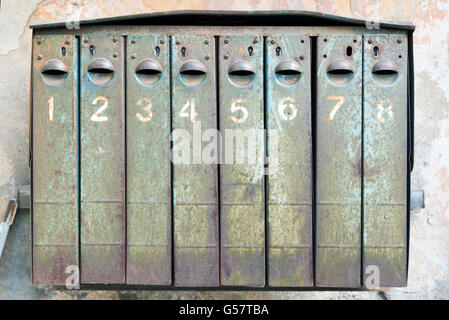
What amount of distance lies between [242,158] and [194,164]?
0.18 m

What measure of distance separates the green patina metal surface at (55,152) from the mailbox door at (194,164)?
38 cm

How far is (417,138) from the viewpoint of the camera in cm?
193

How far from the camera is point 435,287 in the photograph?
6.31 ft

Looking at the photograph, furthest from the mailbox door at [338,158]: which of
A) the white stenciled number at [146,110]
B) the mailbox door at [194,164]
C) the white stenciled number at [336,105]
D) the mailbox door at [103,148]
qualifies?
the mailbox door at [103,148]

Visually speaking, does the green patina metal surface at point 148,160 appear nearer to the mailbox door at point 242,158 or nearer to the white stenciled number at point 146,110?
the white stenciled number at point 146,110

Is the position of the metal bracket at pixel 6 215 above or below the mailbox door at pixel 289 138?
below

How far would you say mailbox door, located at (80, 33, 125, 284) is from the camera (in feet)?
4.91

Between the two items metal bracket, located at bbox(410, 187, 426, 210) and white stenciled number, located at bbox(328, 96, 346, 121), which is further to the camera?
metal bracket, located at bbox(410, 187, 426, 210)

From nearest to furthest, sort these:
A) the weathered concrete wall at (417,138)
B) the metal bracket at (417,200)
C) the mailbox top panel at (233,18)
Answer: the mailbox top panel at (233,18)
the metal bracket at (417,200)
the weathered concrete wall at (417,138)

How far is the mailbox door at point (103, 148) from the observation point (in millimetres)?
1495

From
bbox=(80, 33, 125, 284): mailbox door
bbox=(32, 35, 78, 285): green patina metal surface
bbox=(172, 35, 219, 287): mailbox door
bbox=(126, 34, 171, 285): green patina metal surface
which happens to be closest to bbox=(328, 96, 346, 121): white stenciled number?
bbox=(172, 35, 219, 287): mailbox door

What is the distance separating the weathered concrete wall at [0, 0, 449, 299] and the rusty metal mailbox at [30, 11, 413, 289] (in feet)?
1.53

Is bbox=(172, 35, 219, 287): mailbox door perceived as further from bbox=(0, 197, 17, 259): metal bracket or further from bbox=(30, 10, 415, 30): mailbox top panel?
bbox=(0, 197, 17, 259): metal bracket

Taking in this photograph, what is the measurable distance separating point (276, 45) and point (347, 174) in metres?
0.55
